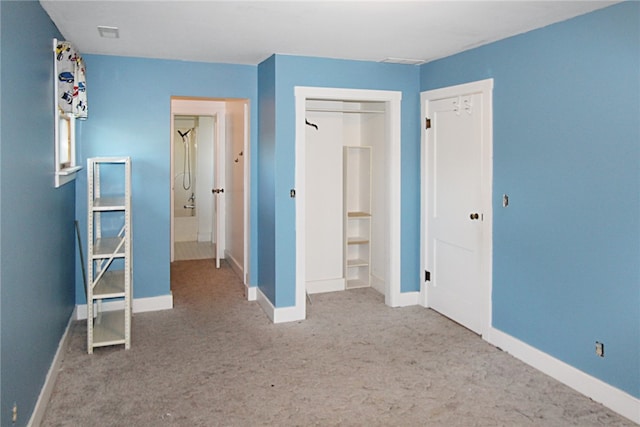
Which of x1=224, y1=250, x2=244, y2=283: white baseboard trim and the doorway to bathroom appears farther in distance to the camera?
x1=224, y1=250, x2=244, y2=283: white baseboard trim

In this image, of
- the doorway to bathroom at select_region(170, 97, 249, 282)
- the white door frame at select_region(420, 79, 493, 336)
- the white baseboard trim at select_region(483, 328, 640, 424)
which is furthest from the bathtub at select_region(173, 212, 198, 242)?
the white baseboard trim at select_region(483, 328, 640, 424)

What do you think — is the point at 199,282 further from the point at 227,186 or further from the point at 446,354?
the point at 446,354

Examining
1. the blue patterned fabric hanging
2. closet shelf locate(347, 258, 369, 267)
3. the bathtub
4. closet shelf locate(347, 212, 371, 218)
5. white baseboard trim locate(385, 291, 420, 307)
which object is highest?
the blue patterned fabric hanging

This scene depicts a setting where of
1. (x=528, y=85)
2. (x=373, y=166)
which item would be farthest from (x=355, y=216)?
(x=528, y=85)

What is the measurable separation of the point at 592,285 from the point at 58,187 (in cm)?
357

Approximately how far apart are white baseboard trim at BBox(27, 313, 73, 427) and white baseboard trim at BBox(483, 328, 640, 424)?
3095 mm

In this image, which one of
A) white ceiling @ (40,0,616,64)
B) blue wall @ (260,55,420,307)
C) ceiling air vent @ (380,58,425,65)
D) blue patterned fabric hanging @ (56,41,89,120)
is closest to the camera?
white ceiling @ (40,0,616,64)

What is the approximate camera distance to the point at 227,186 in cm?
686

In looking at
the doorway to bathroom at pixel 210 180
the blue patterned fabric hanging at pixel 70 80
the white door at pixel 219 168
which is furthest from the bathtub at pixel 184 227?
the blue patterned fabric hanging at pixel 70 80

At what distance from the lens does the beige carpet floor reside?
9.25ft

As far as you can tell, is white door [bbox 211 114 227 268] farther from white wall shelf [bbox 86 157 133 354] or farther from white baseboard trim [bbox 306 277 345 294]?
white wall shelf [bbox 86 157 133 354]

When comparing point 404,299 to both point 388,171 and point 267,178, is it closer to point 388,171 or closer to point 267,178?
point 388,171

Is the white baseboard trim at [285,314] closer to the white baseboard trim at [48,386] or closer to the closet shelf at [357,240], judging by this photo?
the closet shelf at [357,240]

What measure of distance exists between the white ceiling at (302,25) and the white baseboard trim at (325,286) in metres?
2.36
